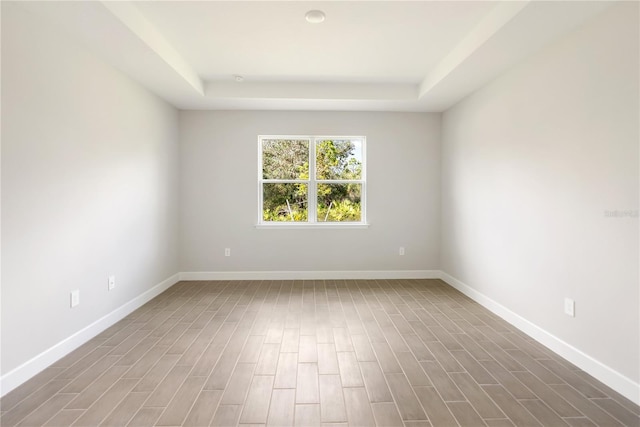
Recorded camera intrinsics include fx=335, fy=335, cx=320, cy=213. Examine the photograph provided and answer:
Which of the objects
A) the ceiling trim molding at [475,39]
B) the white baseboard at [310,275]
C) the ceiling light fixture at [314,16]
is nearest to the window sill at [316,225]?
the white baseboard at [310,275]

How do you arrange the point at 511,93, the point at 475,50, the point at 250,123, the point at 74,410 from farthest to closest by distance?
the point at 250,123 → the point at 511,93 → the point at 475,50 → the point at 74,410

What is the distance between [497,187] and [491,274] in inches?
36.9

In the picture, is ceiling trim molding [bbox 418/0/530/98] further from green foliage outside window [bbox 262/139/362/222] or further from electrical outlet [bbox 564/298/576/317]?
electrical outlet [bbox 564/298/576/317]

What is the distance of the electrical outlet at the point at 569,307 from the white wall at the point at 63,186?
3.82 meters

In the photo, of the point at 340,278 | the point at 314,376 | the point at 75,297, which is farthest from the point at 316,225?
the point at 75,297

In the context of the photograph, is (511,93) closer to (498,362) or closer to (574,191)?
(574,191)

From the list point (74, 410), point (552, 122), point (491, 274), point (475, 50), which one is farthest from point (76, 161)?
point (491, 274)

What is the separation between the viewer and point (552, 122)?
8.82 feet

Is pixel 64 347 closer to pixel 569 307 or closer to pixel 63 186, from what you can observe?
pixel 63 186

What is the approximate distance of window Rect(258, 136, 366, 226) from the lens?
4.96 meters

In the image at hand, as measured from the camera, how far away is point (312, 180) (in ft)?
16.3

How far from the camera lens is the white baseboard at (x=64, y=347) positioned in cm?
208

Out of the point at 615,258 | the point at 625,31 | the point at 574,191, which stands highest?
the point at 625,31

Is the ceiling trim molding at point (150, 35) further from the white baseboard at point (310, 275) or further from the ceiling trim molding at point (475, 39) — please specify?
the ceiling trim molding at point (475, 39)
